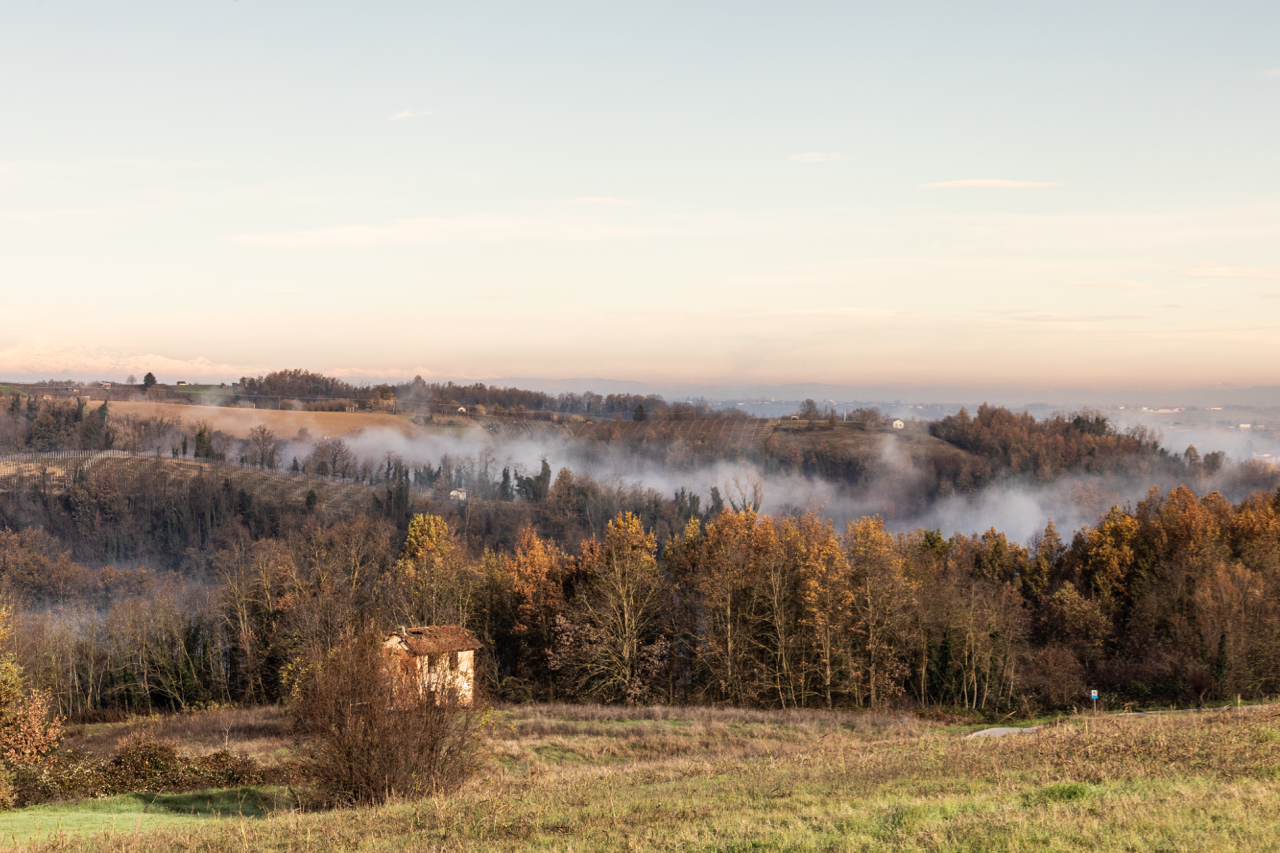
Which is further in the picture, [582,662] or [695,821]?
[582,662]

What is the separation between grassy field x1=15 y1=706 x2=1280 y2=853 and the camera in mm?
12438

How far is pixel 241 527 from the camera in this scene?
619 feet

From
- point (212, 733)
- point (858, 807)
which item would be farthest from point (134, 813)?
point (212, 733)

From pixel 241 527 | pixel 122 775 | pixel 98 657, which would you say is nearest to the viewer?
pixel 122 775

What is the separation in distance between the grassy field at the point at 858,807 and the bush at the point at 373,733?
1201 mm

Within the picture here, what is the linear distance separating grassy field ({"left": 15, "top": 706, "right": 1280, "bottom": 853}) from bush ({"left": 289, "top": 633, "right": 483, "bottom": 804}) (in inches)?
47.3

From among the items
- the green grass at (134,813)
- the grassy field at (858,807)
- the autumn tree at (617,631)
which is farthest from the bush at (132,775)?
the autumn tree at (617,631)

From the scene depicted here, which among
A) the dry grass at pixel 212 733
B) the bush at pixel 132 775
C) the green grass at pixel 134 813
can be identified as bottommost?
the dry grass at pixel 212 733

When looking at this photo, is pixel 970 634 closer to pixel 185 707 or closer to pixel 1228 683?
pixel 1228 683

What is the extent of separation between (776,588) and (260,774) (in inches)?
1377

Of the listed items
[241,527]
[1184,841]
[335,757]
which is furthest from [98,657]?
[241,527]

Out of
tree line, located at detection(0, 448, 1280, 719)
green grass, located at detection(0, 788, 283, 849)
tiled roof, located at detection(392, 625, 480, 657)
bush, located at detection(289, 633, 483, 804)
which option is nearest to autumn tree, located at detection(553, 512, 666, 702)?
tree line, located at detection(0, 448, 1280, 719)

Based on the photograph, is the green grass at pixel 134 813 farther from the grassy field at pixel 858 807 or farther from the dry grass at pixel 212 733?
the dry grass at pixel 212 733

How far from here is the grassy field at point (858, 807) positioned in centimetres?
1244
